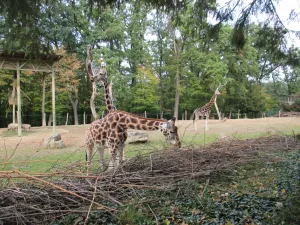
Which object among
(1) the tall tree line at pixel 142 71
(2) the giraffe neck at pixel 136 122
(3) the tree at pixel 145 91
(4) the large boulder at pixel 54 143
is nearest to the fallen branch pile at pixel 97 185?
(2) the giraffe neck at pixel 136 122

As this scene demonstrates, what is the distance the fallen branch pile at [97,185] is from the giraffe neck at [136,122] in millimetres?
600

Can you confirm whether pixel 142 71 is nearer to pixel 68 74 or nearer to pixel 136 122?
pixel 68 74

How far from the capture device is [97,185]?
4.13 metres

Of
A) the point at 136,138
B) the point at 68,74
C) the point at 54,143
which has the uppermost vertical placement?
the point at 68,74

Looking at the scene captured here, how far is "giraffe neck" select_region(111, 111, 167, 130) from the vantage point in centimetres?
606

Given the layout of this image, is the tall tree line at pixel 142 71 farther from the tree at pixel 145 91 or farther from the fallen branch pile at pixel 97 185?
the fallen branch pile at pixel 97 185

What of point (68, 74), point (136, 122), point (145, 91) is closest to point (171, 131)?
point (136, 122)

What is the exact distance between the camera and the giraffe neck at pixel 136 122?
19.9 ft

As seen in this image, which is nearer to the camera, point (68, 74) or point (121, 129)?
point (121, 129)

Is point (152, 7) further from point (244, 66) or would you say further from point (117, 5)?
point (244, 66)

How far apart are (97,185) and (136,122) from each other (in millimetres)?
2178

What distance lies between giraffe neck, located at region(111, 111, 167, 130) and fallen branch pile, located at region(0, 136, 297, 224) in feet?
1.97

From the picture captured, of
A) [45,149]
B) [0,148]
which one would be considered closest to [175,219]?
[45,149]

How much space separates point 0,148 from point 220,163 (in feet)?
31.3
